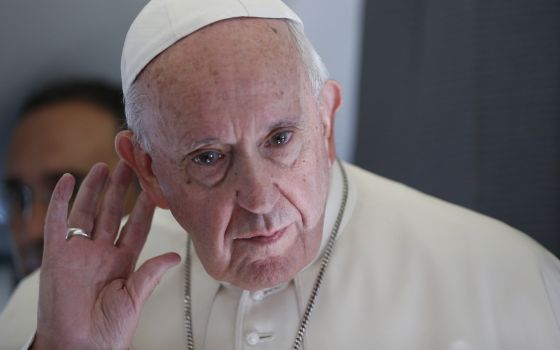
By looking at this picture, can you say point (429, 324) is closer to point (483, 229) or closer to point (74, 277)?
point (483, 229)

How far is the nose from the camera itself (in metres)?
1.69

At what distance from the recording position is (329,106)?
1.96 meters

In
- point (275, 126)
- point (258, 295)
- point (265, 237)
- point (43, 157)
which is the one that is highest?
point (275, 126)

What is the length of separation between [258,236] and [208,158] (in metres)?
0.21

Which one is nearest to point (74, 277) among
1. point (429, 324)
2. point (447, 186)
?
point (429, 324)

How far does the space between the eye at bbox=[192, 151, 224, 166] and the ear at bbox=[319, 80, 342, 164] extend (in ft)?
0.96

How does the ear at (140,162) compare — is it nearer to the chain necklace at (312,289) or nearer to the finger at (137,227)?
the finger at (137,227)

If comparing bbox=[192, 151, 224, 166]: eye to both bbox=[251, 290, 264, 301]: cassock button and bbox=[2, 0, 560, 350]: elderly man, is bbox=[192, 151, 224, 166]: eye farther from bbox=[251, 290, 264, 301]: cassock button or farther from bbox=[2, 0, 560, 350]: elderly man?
bbox=[251, 290, 264, 301]: cassock button

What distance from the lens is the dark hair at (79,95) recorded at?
3445mm

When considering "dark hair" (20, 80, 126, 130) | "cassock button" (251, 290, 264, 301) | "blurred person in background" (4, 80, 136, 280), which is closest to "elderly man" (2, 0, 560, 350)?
"cassock button" (251, 290, 264, 301)

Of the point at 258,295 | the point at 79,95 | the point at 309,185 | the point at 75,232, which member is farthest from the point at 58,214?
the point at 79,95

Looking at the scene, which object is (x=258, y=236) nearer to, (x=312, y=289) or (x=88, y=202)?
(x=312, y=289)

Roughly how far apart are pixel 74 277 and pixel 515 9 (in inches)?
62.6

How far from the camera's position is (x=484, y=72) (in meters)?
2.55
